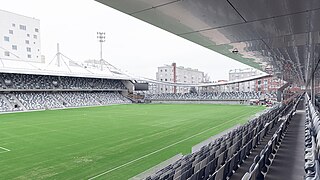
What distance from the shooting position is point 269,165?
4.93m

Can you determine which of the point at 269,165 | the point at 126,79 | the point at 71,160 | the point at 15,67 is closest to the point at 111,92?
the point at 126,79

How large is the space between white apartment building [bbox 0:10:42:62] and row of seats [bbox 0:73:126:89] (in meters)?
12.3

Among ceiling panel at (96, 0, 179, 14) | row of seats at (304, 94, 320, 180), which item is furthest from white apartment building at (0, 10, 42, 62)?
row of seats at (304, 94, 320, 180)

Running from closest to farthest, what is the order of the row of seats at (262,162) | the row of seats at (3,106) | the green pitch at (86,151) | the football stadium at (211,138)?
the row of seats at (262,162) < the football stadium at (211,138) < the green pitch at (86,151) < the row of seats at (3,106)

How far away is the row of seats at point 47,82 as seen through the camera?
33844 millimetres

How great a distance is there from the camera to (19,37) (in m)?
50.4

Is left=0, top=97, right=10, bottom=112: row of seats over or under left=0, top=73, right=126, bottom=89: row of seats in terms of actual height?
under

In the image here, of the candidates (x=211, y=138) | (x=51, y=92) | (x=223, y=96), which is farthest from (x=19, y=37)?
(x=211, y=138)

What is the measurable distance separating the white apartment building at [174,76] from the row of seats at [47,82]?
27.8 m

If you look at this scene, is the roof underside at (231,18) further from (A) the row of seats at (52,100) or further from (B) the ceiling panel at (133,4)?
(A) the row of seats at (52,100)

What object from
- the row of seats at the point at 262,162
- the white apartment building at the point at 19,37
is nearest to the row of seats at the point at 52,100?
the white apartment building at the point at 19,37

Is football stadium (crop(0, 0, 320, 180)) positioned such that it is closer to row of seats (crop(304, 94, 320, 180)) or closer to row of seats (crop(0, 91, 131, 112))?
row of seats (crop(304, 94, 320, 180))

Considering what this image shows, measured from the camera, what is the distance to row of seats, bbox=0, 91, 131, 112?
31.2 metres

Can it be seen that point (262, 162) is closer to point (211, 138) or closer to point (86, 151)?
point (211, 138)
